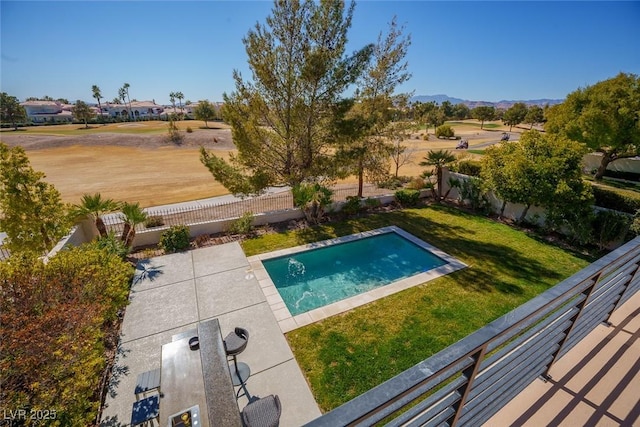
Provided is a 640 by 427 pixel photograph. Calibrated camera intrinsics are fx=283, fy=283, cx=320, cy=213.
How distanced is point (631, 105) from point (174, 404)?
28199 millimetres

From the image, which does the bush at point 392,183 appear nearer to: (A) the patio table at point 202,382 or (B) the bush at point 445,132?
(A) the patio table at point 202,382

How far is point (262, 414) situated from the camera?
3.87m

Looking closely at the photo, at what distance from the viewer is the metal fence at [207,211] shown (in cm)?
1368

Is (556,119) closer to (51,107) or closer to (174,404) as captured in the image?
(174,404)

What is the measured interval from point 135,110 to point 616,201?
14496cm

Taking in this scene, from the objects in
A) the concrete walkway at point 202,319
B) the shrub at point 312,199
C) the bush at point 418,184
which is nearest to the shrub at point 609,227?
the bush at point 418,184

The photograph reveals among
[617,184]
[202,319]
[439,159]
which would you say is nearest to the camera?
[202,319]

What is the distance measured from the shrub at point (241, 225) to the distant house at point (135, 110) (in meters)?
116

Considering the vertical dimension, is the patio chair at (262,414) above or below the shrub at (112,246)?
above

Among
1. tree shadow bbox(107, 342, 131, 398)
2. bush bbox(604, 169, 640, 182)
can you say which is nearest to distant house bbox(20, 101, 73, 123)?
tree shadow bbox(107, 342, 131, 398)

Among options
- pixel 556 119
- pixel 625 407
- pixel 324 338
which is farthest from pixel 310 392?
pixel 556 119

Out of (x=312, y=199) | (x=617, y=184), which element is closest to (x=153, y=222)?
(x=312, y=199)

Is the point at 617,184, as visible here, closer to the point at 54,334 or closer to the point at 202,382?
the point at 202,382

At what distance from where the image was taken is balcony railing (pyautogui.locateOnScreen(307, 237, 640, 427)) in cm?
154
